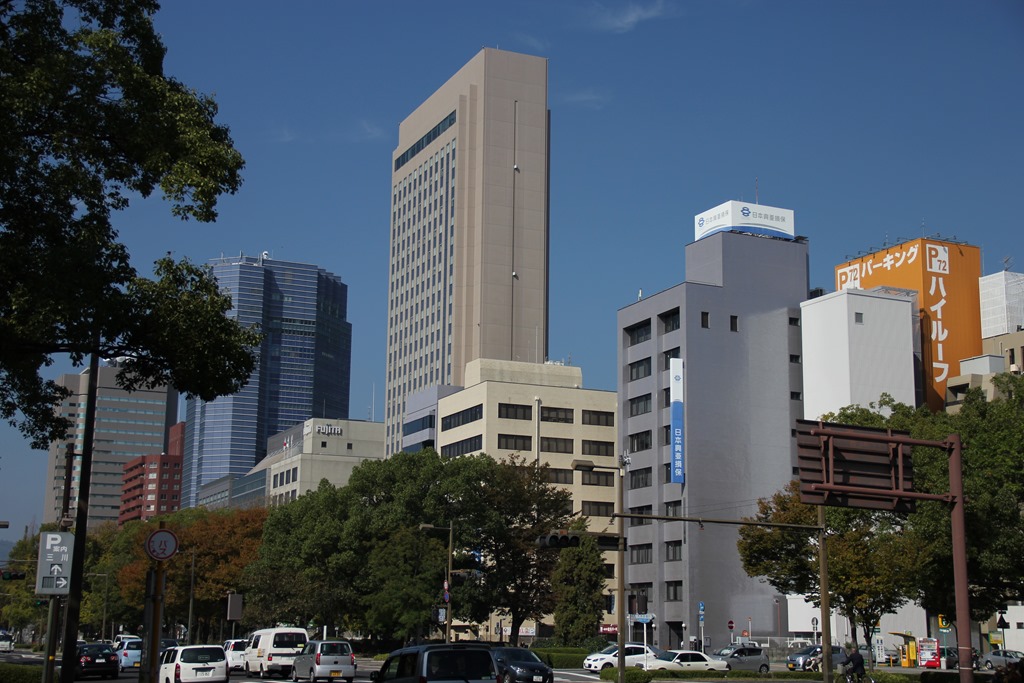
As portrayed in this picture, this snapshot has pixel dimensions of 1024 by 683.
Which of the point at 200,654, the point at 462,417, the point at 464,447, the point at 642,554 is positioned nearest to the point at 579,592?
the point at 642,554

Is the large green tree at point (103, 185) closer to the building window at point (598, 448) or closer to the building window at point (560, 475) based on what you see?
the building window at point (560, 475)

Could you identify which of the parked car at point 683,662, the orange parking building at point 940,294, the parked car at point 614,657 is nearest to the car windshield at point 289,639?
the parked car at point 614,657

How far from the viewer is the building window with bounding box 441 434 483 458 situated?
118 meters

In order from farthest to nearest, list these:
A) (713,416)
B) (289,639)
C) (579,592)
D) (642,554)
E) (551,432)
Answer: (551,432) → (642,554) → (713,416) → (579,592) → (289,639)

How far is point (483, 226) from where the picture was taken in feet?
524

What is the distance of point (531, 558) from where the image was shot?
251ft

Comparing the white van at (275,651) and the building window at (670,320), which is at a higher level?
the building window at (670,320)

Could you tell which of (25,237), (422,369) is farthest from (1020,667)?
(422,369)

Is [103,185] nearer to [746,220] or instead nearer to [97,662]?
[97,662]

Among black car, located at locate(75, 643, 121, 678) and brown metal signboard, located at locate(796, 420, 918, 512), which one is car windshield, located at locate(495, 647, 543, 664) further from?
black car, located at locate(75, 643, 121, 678)

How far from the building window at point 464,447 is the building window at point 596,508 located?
12.4 metres

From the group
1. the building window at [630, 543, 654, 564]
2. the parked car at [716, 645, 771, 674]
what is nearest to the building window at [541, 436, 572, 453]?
the building window at [630, 543, 654, 564]

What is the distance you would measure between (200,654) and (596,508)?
78880mm

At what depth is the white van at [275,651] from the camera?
5256 centimetres
